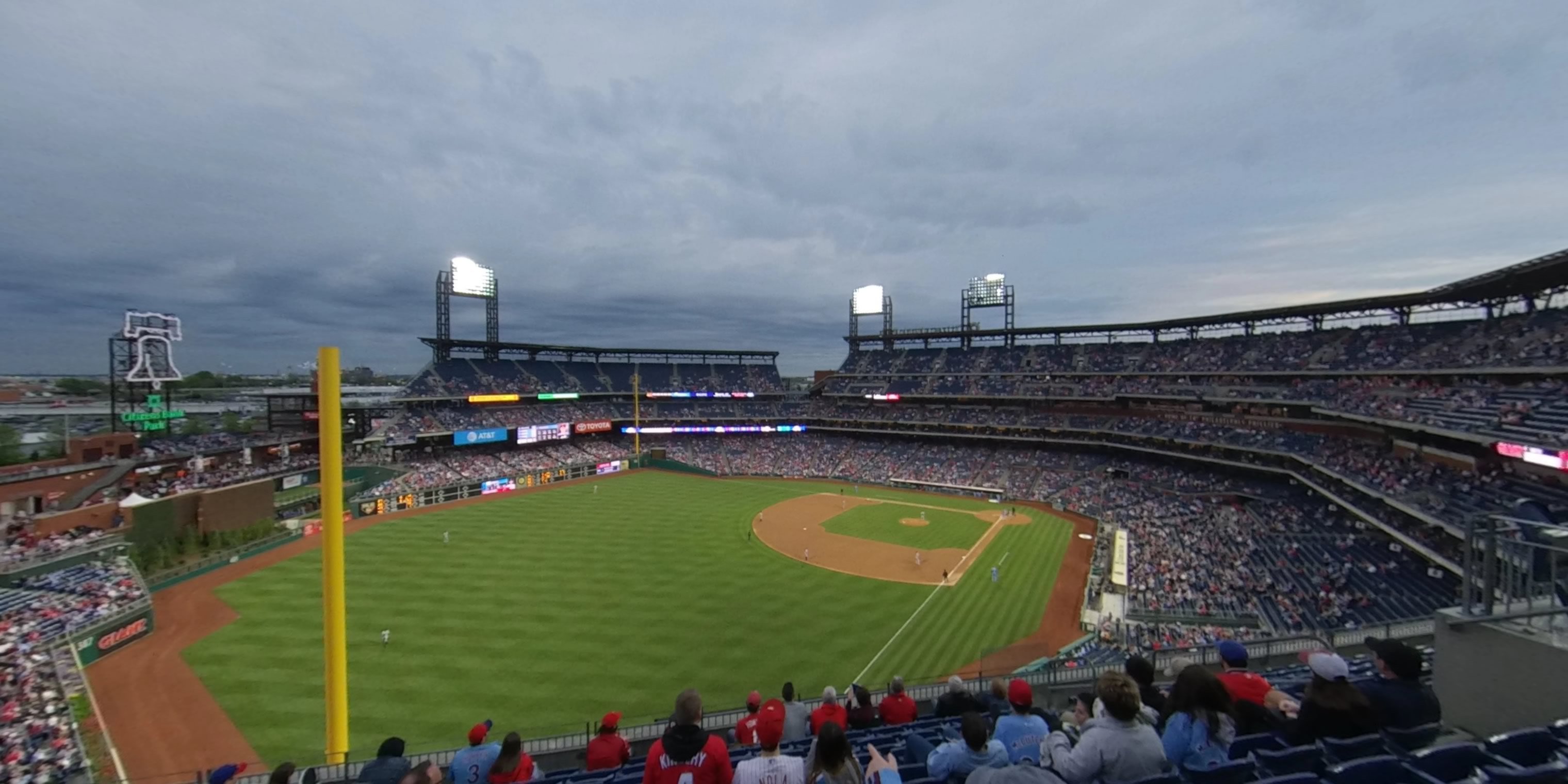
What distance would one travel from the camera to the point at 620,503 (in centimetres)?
4609

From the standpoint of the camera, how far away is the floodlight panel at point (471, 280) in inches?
2445

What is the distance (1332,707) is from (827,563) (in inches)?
1105

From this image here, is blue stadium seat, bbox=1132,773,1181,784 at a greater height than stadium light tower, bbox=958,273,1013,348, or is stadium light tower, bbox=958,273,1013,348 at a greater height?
stadium light tower, bbox=958,273,1013,348

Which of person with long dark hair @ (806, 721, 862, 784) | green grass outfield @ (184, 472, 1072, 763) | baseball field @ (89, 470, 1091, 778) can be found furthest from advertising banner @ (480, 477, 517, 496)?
person with long dark hair @ (806, 721, 862, 784)

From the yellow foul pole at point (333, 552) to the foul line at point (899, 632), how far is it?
11.9m

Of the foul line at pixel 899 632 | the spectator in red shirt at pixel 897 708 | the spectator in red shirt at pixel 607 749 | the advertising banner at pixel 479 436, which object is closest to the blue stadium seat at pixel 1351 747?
the spectator in red shirt at pixel 897 708

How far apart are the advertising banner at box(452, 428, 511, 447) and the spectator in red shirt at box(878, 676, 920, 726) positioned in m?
58.1

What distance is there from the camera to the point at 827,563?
105 ft

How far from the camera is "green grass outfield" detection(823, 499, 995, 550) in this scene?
36.3 metres

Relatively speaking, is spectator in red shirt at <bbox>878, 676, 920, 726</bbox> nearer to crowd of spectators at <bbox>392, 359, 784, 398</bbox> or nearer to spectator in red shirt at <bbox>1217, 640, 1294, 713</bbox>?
spectator in red shirt at <bbox>1217, 640, 1294, 713</bbox>

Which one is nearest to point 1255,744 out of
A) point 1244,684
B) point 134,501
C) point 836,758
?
point 1244,684

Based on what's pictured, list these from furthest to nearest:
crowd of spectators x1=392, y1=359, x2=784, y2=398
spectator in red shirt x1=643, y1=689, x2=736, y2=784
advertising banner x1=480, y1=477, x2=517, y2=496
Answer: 1. crowd of spectators x1=392, y1=359, x2=784, y2=398
2. advertising banner x1=480, y1=477, x2=517, y2=496
3. spectator in red shirt x1=643, y1=689, x2=736, y2=784

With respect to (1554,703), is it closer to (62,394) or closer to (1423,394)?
(1423,394)

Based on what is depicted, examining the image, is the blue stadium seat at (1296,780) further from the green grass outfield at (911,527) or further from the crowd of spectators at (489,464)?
the crowd of spectators at (489,464)
